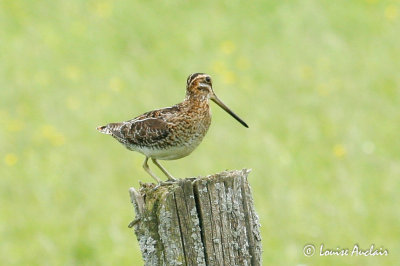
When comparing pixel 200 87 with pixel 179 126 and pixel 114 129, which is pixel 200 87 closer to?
pixel 179 126

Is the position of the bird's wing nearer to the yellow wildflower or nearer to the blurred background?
the blurred background

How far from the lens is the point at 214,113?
516 inches

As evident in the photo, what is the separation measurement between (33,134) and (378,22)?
7430 millimetres

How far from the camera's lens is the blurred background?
10.4 metres

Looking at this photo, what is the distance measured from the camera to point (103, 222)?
411 inches

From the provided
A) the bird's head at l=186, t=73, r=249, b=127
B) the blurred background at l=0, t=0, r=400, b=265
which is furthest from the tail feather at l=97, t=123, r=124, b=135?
the blurred background at l=0, t=0, r=400, b=265

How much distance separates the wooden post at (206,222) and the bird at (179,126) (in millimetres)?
1545

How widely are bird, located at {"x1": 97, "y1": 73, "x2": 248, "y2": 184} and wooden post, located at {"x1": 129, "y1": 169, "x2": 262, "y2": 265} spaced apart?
154 centimetres

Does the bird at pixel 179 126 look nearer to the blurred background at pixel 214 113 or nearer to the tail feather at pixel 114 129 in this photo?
the tail feather at pixel 114 129

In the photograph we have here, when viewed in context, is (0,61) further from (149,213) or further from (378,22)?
(149,213)

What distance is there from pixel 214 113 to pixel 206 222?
859cm

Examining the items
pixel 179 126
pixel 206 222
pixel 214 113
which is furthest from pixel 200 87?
pixel 214 113

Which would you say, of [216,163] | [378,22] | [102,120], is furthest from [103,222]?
[378,22]

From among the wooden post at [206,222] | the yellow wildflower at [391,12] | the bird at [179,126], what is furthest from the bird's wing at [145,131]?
the yellow wildflower at [391,12]
